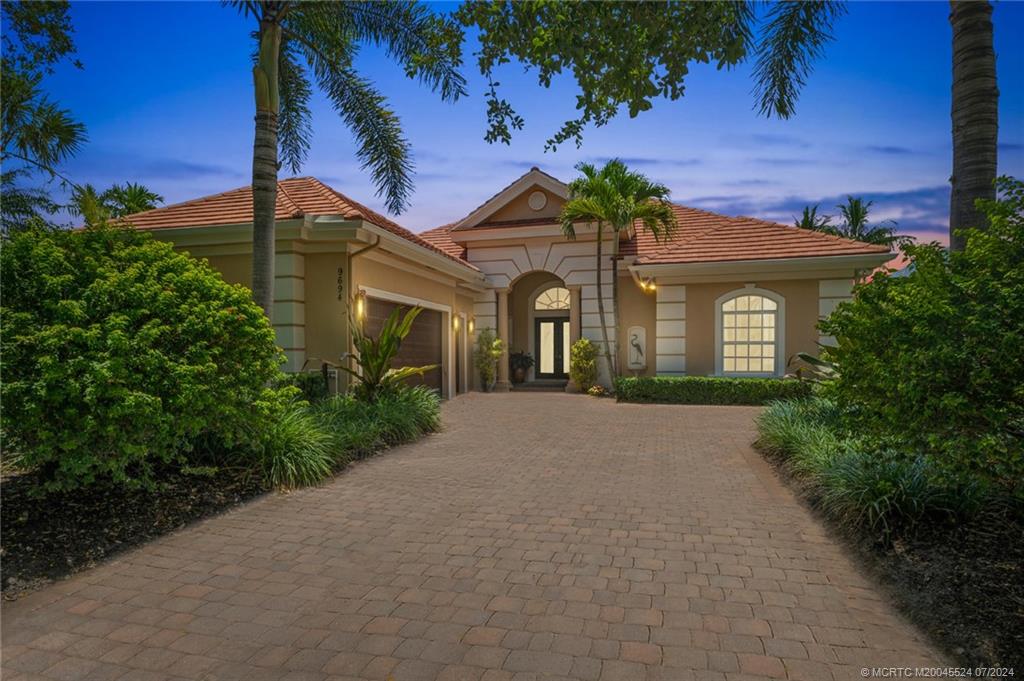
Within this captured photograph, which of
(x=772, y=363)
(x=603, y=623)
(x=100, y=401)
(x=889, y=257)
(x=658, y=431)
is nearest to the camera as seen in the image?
(x=603, y=623)

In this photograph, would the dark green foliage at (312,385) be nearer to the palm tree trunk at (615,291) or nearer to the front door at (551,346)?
the palm tree trunk at (615,291)

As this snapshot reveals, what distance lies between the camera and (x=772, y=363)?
15961 millimetres

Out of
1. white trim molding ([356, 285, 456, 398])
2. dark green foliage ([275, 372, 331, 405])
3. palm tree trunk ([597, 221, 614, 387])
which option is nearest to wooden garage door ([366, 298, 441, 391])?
white trim molding ([356, 285, 456, 398])

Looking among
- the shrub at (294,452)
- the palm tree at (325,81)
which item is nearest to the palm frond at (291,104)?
the palm tree at (325,81)

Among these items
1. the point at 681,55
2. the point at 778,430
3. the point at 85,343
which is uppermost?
the point at 681,55

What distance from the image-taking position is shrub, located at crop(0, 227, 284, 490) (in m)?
4.60

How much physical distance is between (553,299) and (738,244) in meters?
6.82

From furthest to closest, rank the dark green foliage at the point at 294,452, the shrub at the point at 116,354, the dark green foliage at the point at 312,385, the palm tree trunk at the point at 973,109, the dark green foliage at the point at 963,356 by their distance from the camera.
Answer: the dark green foliage at the point at 312,385
the dark green foliage at the point at 294,452
the palm tree trunk at the point at 973,109
the shrub at the point at 116,354
the dark green foliage at the point at 963,356

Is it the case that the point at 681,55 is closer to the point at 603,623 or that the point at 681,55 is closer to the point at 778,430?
the point at 603,623

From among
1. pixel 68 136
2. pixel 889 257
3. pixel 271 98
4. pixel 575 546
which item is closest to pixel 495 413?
pixel 271 98

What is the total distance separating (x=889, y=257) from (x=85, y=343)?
16372 millimetres

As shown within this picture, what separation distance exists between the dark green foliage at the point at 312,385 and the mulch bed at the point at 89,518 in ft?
12.0

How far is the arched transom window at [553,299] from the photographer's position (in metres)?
20.9

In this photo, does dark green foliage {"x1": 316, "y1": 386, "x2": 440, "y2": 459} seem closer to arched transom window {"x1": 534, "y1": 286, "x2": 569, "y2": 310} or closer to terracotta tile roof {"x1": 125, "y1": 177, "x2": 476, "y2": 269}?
terracotta tile roof {"x1": 125, "y1": 177, "x2": 476, "y2": 269}
